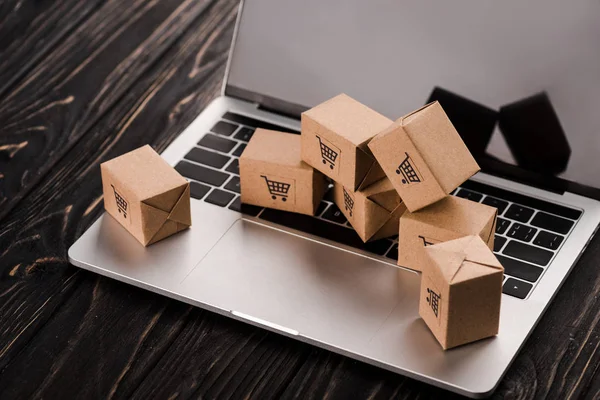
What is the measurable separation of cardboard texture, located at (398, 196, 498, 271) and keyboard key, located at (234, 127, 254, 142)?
0.37 m

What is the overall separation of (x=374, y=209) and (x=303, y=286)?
0.47 ft

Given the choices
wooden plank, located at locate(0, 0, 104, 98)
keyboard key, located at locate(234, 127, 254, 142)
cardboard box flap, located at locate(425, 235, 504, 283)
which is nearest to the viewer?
cardboard box flap, located at locate(425, 235, 504, 283)

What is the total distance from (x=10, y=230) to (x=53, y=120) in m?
0.29

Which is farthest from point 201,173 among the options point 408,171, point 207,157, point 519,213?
point 519,213

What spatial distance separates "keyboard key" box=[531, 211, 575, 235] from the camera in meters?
1.42

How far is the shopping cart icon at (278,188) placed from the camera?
144 cm

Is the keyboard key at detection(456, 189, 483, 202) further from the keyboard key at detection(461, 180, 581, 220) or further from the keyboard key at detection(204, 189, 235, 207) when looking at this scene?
the keyboard key at detection(204, 189, 235, 207)

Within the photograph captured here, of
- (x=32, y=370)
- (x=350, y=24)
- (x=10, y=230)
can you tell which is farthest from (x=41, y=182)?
(x=350, y=24)

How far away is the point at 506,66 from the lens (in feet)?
4.76

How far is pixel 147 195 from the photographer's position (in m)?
1.35

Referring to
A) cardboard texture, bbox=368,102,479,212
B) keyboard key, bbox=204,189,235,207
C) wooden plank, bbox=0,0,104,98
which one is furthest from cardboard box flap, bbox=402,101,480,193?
wooden plank, bbox=0,0,104,98

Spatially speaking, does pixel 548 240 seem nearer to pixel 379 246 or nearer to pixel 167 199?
pixel 379 246

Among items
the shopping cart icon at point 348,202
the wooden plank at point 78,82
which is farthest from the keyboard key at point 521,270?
the wooden plank at point 78,82

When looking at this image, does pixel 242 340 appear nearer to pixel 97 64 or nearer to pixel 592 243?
pixel 592 243
